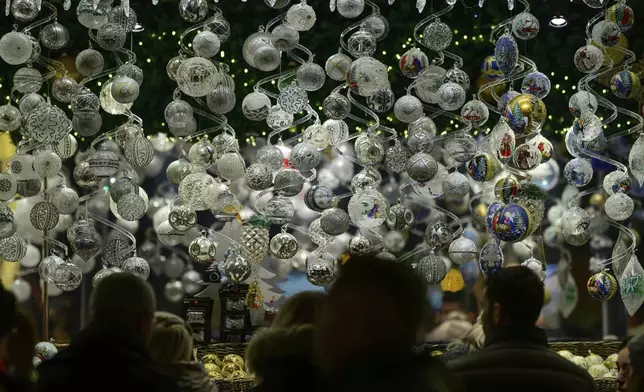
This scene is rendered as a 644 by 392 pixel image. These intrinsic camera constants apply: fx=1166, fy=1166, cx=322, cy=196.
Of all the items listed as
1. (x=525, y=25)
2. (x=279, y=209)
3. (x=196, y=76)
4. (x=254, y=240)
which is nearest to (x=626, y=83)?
(x=525, y=25)

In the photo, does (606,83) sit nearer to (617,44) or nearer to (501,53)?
(617,44)

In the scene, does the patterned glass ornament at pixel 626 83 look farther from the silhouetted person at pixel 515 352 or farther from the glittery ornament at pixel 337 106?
the silhouetted person at pixel 515 352

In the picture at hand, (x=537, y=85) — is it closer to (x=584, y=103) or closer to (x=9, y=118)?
(x=584, y=103)

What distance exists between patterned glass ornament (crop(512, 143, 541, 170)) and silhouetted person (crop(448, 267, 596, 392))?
3.10m

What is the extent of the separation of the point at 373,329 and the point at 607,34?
4.64 meters

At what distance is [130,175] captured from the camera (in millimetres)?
6777

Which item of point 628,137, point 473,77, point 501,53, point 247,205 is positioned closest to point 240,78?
point 247,205

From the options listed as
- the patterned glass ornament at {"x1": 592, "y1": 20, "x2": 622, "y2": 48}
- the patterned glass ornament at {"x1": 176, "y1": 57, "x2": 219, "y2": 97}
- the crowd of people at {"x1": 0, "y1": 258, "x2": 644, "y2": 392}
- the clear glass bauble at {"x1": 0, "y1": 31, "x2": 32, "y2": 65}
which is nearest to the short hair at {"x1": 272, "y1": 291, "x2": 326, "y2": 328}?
the crowd of people at {"x1": 0, "y1": 258, "x2": 644, "y2": 392}

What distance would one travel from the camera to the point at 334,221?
21.8ft

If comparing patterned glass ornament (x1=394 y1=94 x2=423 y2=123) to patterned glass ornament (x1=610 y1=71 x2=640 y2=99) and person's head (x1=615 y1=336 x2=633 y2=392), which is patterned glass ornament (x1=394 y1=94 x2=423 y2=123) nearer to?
patterned glass ornament (x1=610 y1=71 x2=640 y2=99)

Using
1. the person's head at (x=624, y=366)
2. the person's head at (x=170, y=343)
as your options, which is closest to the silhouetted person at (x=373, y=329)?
the person's head at (x=624, y=366)

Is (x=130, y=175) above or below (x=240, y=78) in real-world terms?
below

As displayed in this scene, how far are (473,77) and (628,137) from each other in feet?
4.85

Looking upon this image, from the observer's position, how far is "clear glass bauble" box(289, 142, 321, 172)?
6.63 meters
